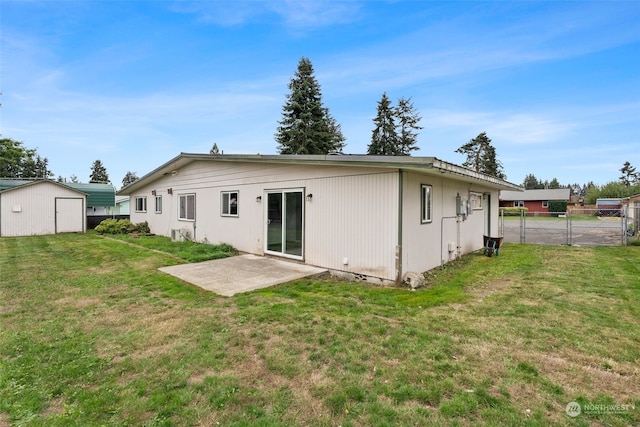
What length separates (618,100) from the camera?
42.6ft

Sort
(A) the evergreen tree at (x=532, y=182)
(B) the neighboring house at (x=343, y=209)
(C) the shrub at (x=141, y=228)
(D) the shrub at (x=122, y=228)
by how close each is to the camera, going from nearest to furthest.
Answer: (B) the neighboring house at (x=343, y=209), (C) the shrub at (x=141, y=228), (D) the shrub at (x=122, y=228), (A) the evergreen tree at (x=532, y=182)

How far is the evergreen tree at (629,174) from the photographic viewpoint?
5478 cm

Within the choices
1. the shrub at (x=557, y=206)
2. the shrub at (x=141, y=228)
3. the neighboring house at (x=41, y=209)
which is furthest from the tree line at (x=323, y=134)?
the neighboring house at (x=41, y=209)

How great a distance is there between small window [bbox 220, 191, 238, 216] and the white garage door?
11644 millimetres

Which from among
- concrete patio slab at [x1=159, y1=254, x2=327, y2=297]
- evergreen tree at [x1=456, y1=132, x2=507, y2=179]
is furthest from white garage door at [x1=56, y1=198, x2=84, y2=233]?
evergreen tree at [x1=456, y1=132, x2=507, y2=179]

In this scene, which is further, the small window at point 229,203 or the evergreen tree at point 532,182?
the evergreen tree at point 532,182

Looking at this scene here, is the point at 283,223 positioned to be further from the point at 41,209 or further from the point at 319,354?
the point at 41,209

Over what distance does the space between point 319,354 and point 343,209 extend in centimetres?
384

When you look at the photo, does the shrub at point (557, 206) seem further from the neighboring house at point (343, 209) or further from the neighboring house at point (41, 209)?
the neighboring house at point (41, 209)

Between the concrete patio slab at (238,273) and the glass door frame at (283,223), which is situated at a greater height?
the glass door frame at (283,223)

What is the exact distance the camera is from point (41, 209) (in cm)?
1552

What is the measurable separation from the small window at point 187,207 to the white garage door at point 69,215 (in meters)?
8.16

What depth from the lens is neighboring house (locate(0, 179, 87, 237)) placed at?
578 inches

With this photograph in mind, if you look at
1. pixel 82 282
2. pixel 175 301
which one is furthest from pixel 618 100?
pixel 82 282
